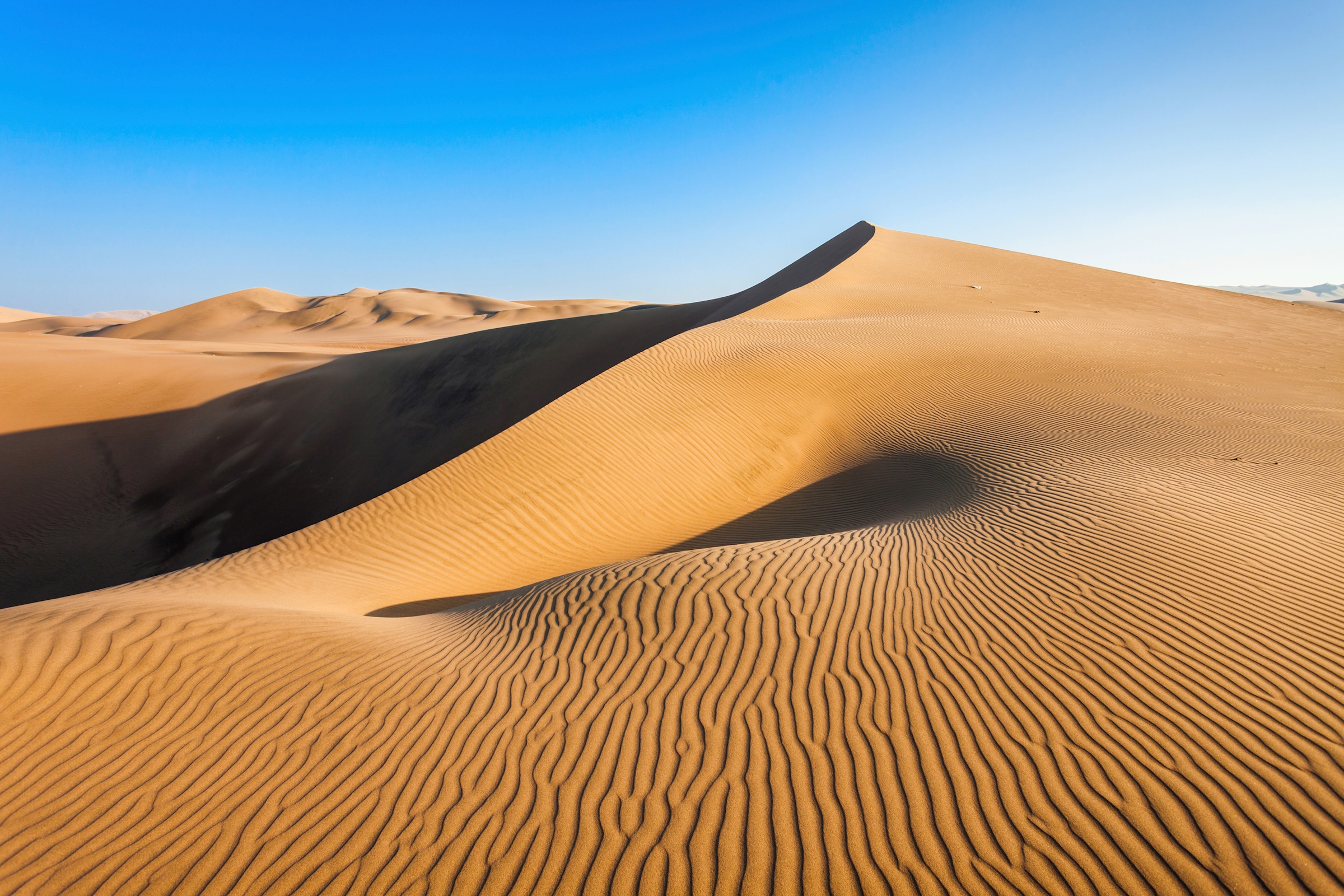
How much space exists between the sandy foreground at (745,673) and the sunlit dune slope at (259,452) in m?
1.60

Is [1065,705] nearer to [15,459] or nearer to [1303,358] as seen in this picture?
[1303,358]

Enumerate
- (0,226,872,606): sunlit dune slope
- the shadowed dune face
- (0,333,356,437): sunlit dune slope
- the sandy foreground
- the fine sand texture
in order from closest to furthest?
the sandy foreground, the shadowed dune face, (0,226,872,606): sunlit dune slope, (0,333,356,437): sunlit dune slope, the fine sand texture

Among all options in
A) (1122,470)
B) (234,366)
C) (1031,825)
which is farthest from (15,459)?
(1122,470)

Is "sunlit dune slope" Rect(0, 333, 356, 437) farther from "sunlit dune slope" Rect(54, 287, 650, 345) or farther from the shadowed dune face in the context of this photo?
"sunlit dune slope" Rect(54, 287, 650, 345)

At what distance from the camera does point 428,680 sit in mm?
4281

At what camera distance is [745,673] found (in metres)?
4.08

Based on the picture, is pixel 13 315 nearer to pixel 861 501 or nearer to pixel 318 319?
pixel 318 319

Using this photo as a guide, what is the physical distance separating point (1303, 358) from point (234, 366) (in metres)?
31.1

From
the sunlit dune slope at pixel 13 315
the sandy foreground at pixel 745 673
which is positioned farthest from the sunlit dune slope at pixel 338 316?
the sandy foreground at pixel 745 673

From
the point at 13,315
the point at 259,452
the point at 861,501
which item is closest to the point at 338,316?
the point at 13,315

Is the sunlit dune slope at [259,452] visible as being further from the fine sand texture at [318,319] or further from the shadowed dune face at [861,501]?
the fine sand texture at [318,319]

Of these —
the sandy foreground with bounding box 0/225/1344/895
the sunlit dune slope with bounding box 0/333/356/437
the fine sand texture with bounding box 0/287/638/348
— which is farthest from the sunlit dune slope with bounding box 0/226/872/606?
the fine sand texture with bounding box 0/287/638/348

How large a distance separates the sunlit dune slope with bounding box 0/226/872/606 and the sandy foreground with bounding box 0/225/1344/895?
1.60m

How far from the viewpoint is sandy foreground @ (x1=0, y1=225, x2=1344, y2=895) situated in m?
2.77
